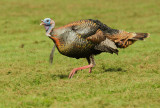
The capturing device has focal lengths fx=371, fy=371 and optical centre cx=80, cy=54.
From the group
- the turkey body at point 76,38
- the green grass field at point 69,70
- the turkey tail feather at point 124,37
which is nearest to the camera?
the green grass field at point 69,70

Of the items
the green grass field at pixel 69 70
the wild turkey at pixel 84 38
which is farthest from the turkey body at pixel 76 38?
the green grass field at pixel 69 70

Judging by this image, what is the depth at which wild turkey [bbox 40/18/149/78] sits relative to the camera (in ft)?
30.7

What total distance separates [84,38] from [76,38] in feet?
0.83

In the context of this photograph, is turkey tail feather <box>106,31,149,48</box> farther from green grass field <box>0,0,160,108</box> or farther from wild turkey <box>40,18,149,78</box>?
green grass field <box>0,0,160,108</box>

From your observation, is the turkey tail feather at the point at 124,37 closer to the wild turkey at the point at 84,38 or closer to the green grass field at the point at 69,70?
the wild turkey at the point at 84,38

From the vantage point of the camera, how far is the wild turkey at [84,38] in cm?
935

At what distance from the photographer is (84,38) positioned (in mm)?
9555

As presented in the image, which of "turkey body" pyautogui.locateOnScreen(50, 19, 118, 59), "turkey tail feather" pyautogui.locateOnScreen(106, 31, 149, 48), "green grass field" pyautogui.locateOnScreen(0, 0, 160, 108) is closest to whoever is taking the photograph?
"green grass field" pyautogui.locateOnScreen(0, 0, 160, 108)

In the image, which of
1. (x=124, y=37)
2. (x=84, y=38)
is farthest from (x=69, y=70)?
(x=124, y=37)

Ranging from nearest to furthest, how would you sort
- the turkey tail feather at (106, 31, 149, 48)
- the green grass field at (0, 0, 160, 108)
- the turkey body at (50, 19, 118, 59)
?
1. the green grass field at (0, 0, 160, 108)
2. the turkey body at (50, 19, 118, 59)
3. the turkey tail feather at (106, 31, 149, 48)

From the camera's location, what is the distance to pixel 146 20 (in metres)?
21.3

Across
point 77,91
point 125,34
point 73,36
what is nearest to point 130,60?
point 125,34

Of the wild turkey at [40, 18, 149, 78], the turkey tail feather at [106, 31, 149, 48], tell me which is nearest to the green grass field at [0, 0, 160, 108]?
the wild turkey at [40, 18, 149, 78]

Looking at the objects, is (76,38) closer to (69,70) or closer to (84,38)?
(84,38)
